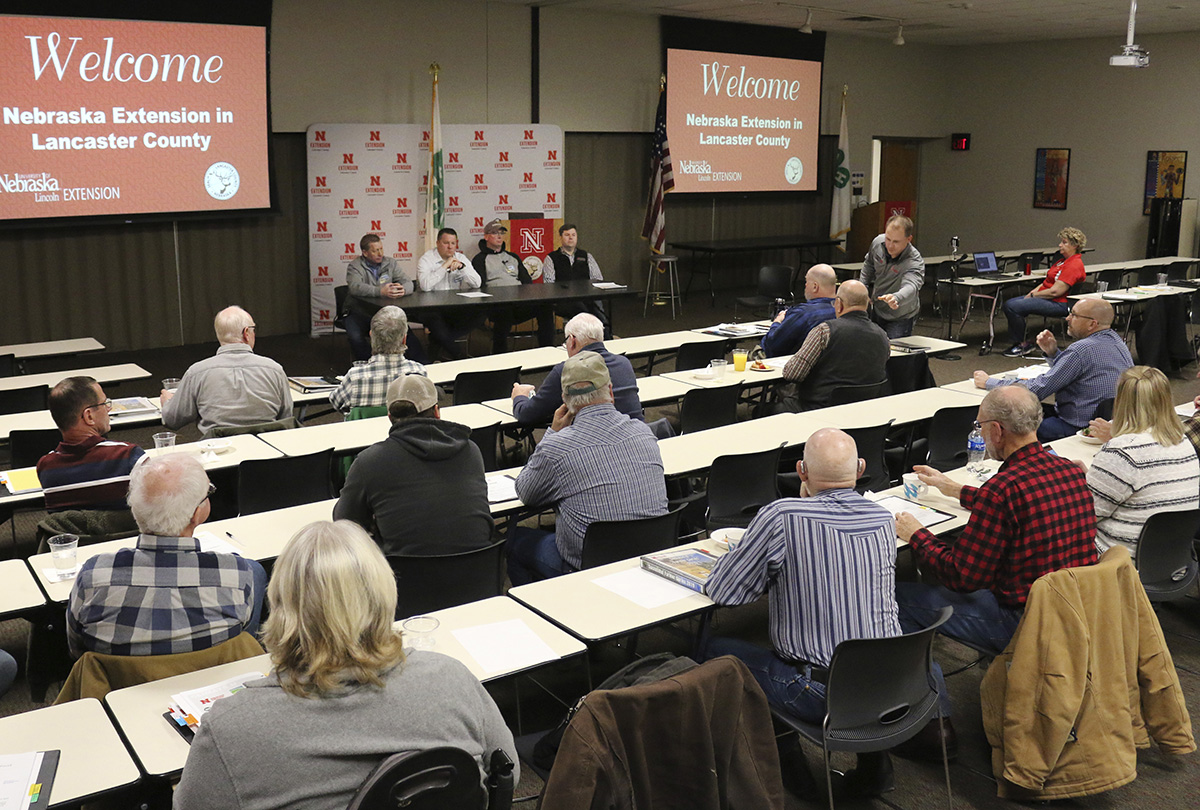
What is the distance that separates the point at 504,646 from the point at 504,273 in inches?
311

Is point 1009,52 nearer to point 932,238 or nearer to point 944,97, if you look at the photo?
point 944,97

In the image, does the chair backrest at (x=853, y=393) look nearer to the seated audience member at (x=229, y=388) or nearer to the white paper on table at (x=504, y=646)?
the seated audience member at (x=229, y=388)

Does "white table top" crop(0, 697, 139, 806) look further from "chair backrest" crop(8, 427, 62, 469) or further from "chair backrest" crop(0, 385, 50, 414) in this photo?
"chair backrest" crop(0, 385, 50, 414)

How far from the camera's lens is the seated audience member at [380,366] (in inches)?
201

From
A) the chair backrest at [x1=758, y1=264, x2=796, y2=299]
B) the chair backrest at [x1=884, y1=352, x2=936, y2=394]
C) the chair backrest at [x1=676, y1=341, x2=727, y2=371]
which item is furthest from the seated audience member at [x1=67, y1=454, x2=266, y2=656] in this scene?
the chair backrest at [x1=758, y1=264, x2=796, y2=299]

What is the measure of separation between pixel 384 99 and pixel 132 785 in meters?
9.61

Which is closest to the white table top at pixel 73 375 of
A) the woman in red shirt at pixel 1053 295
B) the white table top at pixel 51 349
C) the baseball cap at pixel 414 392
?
the white table top at pixel 51 349

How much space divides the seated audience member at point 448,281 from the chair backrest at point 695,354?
116 inches

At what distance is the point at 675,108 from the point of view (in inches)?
500

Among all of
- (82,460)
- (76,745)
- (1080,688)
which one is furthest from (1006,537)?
(82,460)

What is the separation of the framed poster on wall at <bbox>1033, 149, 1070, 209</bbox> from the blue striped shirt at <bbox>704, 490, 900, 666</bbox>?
564 inches

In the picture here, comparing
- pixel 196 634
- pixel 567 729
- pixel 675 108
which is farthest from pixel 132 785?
pixel 675 108

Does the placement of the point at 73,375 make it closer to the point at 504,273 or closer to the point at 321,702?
the point at 321,702

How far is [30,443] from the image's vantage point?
4777 mm
